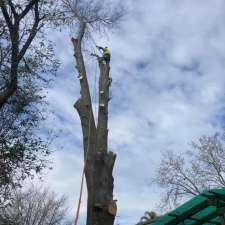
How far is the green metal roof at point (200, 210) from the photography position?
5848 mm

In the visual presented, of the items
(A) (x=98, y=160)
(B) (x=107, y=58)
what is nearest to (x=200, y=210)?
(A) (x=98, y=160)

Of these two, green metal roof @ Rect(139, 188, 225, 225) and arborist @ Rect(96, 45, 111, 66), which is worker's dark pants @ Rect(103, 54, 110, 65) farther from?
green metal roof @ Rect(139, 188, 225, 225)

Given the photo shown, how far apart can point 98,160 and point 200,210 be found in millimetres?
2027

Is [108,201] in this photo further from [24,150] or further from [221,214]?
[24,150]

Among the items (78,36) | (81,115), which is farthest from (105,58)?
(81,115)

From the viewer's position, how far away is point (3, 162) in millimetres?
10938

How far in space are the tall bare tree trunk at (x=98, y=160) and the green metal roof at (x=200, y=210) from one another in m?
1.03

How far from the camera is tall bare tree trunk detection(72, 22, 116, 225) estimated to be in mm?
7105

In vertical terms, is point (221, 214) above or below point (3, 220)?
below

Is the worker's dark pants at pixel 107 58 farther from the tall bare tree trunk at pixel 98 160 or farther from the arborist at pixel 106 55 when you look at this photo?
the tall bare tree trunk at pixel 98 160

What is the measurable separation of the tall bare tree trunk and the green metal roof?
103 centimetres

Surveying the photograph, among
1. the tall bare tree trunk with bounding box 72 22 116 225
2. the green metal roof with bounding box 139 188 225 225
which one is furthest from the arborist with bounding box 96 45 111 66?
the green metal roof with bounding box 139 188 225 225

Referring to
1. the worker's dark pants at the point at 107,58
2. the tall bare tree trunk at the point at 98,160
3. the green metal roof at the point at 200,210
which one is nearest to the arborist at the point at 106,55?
the worker's dark pants at the point at 107,58

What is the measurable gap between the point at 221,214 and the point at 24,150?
665cm
